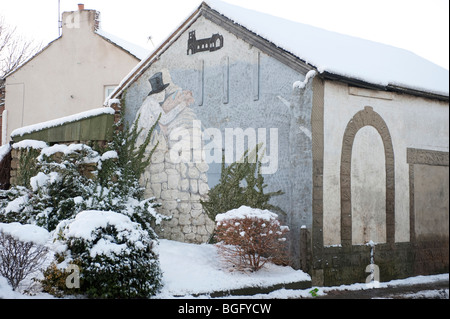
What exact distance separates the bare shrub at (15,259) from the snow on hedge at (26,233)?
0.08 metres

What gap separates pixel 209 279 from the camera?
30.1ft

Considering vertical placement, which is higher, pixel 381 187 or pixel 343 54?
pixel 343 54

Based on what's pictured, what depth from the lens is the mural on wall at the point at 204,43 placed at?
12484mm

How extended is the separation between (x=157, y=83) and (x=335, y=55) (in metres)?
4.50

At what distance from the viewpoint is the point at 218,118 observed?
12383 mm

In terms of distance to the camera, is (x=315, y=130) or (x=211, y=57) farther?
(x=211, y=57)

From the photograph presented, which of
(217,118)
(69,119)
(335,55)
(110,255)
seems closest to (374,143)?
(335,55)

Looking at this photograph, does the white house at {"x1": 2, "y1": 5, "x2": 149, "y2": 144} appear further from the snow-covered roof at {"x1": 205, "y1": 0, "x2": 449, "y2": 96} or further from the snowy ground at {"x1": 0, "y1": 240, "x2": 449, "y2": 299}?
the snowy ground at {"x1": 0, "y1": 240, "x2": 449, "y2": 299}

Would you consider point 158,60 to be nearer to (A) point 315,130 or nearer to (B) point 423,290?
(A) point 315,130

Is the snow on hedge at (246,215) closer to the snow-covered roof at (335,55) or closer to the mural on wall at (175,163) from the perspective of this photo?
the mural on wall at (175,163)

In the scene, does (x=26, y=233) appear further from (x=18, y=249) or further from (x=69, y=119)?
(x=69, y=119)

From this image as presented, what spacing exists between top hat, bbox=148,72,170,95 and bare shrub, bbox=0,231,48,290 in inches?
255

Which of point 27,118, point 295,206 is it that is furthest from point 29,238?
point 27,118
